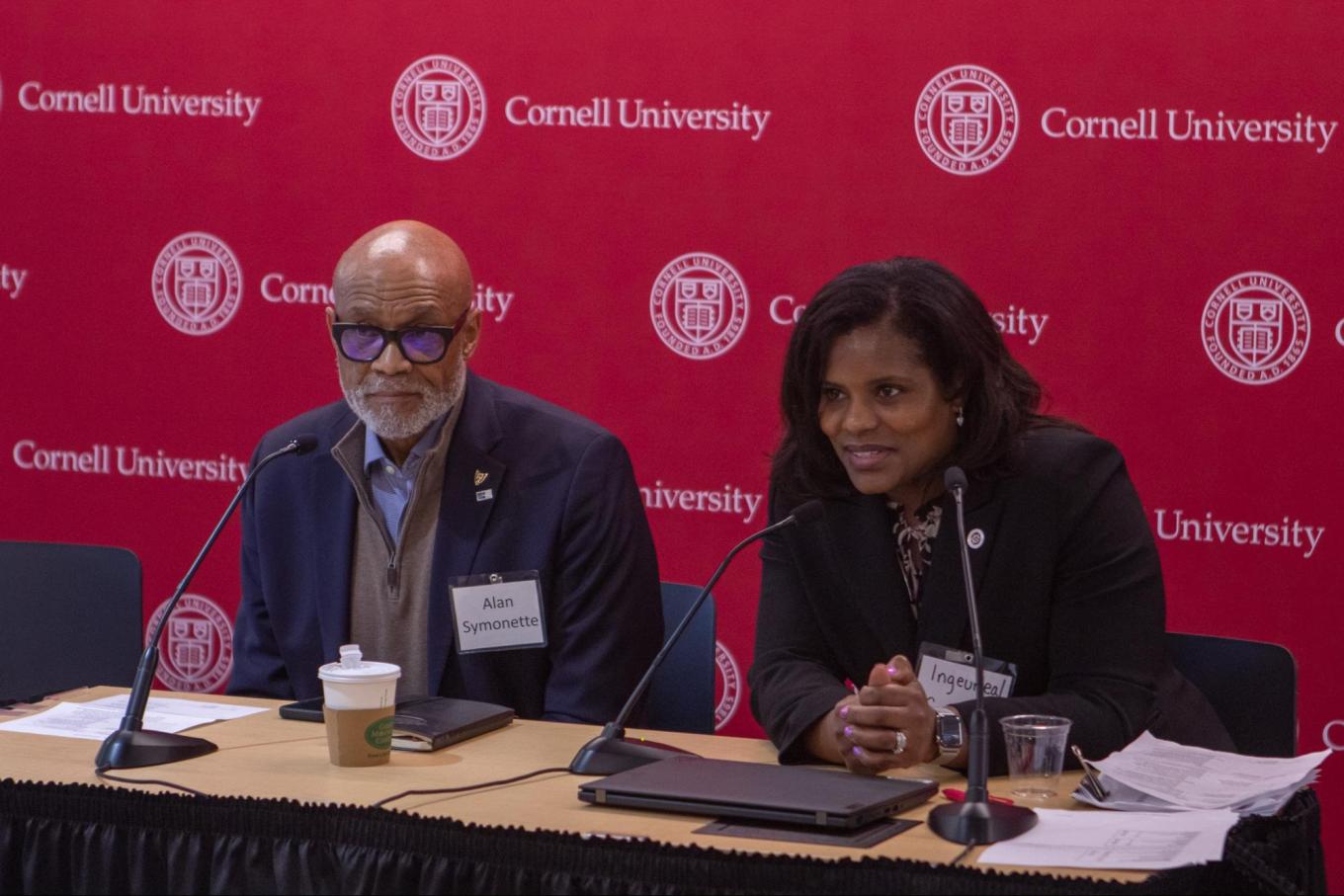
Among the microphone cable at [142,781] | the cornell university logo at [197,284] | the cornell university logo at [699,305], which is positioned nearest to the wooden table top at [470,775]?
the microphone cable at [142,781]

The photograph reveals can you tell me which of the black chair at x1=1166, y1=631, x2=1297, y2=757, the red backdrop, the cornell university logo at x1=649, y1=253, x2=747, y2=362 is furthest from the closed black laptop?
the cornell university logo at x1=649, y1=253, x2=747, y2=362

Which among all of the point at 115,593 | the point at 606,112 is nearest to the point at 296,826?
the point at 115,593

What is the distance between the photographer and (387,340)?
358 cm

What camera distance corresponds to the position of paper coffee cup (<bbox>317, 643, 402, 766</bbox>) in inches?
108

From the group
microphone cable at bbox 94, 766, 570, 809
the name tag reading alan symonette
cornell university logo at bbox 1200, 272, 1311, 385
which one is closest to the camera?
microphone cable at bbox 94, 766, 570, 809

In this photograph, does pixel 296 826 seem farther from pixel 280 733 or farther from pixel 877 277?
pixel 877 277

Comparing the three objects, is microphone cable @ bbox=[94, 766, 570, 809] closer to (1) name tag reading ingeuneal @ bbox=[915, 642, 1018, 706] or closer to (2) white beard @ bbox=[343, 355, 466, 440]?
(1) name tag reading ingeuneal @ bbox=[915, 642, 1018, 706]

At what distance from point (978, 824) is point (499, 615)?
1359 mm

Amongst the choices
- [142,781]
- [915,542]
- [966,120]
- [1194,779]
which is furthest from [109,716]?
[966,120]

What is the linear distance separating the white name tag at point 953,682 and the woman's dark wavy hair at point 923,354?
1.15 ft

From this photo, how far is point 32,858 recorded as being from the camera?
2572 mm

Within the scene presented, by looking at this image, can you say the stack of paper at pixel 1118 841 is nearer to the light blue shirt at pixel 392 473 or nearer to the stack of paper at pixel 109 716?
the stack of paper at pixel 109 716

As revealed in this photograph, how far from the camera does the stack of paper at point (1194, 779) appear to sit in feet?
8.03

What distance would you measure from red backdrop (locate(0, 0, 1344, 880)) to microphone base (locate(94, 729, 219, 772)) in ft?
6.99
